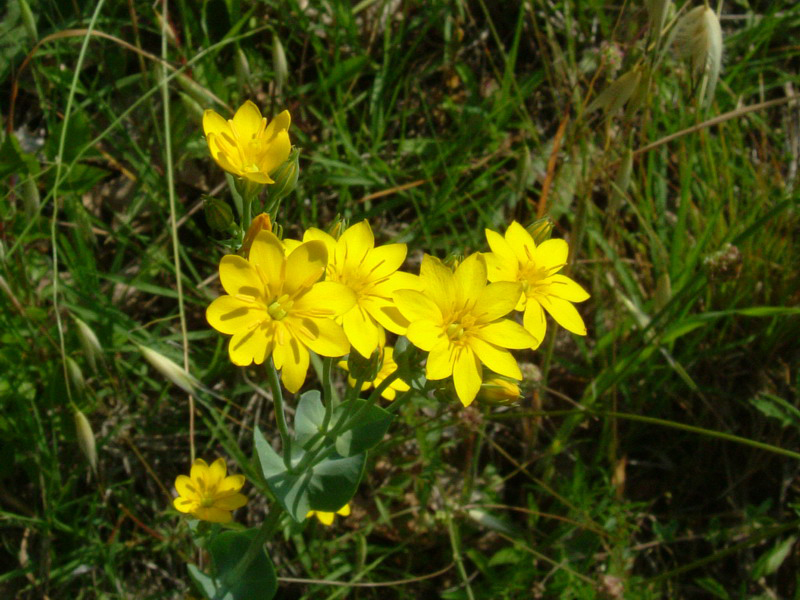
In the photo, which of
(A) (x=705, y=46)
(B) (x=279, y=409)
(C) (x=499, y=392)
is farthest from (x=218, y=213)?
(A) (x=705, y=46)

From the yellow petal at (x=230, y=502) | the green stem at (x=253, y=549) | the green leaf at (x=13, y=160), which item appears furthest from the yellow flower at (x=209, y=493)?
the green leaf at (x=13, y=160)

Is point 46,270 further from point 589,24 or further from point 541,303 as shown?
point 589,24

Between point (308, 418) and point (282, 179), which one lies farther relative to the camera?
point (308, 418)

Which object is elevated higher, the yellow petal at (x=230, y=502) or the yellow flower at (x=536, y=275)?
the yellow flower at (x=536, y=275)

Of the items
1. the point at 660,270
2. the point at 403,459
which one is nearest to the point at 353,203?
the point at 403,459

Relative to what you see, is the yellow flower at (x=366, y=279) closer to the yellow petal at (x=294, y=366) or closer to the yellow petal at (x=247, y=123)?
the yellow petal at (x=294, y=366)

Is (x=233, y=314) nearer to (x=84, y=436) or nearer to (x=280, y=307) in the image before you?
(x=280, y=307)
